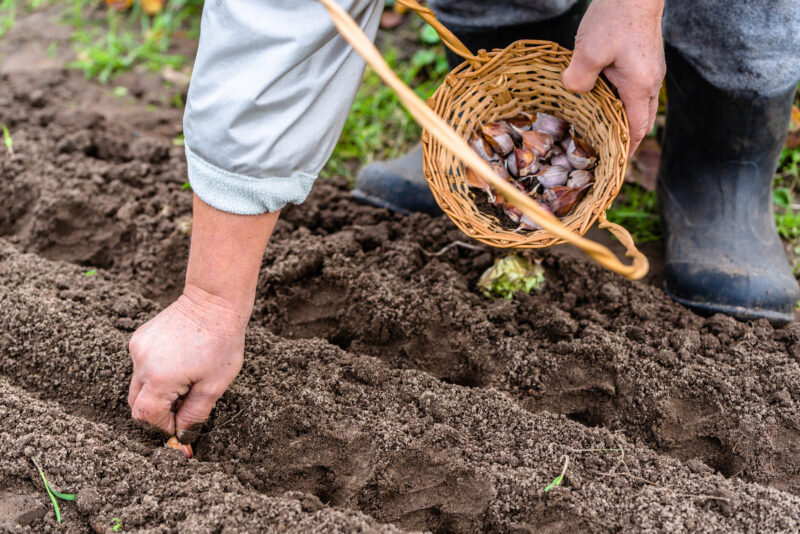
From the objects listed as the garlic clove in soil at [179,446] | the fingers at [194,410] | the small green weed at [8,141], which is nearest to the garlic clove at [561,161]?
the fingers at [194,410]

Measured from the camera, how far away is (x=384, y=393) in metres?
1.55

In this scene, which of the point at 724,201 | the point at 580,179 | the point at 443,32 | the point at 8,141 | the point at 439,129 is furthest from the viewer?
the point at 8,141

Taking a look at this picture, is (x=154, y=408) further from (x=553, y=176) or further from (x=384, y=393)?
(x=553, y=176)

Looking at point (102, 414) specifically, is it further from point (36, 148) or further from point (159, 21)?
point (159, 21)

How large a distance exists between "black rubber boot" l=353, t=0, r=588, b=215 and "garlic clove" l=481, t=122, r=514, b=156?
37 centimetres

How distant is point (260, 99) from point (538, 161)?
755 millimetres

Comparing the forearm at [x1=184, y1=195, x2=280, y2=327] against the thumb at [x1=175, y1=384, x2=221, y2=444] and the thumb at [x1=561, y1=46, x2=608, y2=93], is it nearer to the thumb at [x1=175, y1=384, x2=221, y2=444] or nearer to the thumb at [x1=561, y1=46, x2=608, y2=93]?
the thumb at [x1=175, y1=384, x2=221, y2=444]

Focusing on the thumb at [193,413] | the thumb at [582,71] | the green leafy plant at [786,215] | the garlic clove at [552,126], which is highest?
the thumb at [582,71]

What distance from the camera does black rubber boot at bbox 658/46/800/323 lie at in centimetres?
181

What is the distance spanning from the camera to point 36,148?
2309mm

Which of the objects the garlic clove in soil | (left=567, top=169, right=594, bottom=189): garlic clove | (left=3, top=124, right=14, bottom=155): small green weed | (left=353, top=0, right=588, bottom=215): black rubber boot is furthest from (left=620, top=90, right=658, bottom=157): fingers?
Answer: (left=3, top=124, right=14, bottom=155): small green weed

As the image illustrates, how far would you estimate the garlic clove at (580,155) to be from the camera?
1624mm

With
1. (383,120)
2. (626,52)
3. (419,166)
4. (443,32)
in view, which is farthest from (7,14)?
(626,52)

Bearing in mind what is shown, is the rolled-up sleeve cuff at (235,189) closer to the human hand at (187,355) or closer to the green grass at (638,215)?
the human hand at (187,355)
